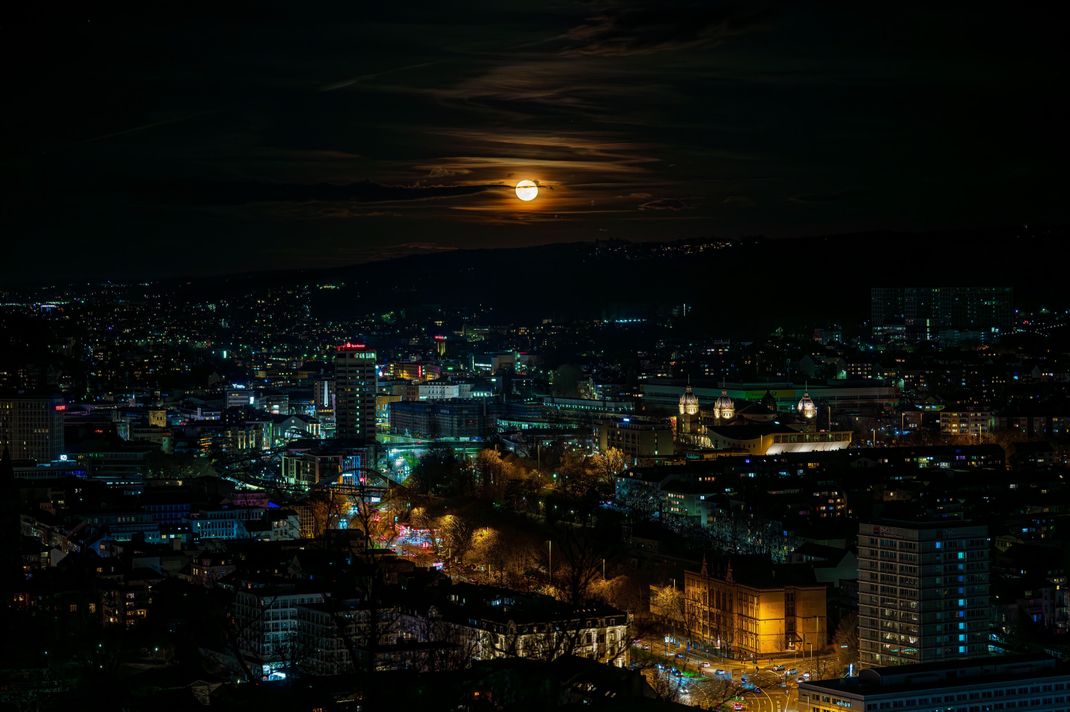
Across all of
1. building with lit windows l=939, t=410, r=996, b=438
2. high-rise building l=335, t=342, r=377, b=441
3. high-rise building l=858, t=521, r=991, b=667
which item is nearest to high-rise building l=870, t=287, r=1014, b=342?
building with lit windows l=939, t=410, r=996, b=438

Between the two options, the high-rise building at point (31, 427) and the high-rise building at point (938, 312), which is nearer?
the high-rise building at point (31, 427)

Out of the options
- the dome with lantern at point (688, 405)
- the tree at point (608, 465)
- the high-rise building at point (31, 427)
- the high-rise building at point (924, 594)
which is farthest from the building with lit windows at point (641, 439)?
the high-rise building at point (924, 594)

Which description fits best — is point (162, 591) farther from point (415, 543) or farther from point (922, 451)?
point (922, 451)

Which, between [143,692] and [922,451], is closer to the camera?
[143,692]

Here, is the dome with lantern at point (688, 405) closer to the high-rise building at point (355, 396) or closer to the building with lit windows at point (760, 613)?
the high-rise building at point (355, 396)

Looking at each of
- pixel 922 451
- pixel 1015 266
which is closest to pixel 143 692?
pixel 922 451
